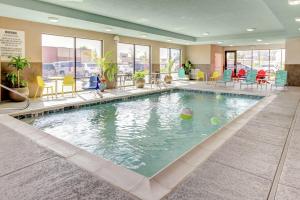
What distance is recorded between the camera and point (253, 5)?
604 centimetres

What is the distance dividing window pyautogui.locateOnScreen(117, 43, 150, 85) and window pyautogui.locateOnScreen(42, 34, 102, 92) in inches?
56.5

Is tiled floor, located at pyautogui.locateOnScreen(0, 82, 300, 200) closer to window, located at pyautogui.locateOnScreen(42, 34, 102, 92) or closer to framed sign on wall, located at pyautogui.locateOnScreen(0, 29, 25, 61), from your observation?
framed sign on wall, located at pyautogui.locateOnScreen(0, 29, 25, 61)

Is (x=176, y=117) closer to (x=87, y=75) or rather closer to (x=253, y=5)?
(x=253, y=5)

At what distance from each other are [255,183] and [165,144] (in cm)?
205

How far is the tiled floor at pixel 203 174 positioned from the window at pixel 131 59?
26.0ft

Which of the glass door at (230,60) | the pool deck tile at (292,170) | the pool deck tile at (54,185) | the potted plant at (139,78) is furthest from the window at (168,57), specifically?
the pool deck tile at (54,185)

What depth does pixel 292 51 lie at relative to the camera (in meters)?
11.6

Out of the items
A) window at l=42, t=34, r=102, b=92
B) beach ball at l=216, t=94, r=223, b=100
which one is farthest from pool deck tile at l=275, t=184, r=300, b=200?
window at l=42, t=34, r=102, b=92

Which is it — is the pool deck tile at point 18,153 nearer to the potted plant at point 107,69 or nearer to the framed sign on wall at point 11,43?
the framed sign on wall at point 11,43

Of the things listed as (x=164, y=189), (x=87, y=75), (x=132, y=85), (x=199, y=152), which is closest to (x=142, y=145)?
(x=199, y=152)

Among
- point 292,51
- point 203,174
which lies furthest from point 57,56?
point 292,51

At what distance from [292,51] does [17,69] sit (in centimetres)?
1206

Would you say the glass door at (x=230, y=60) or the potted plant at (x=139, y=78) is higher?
the glass door at (x=230, y=60)

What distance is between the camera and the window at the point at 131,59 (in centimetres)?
1133
